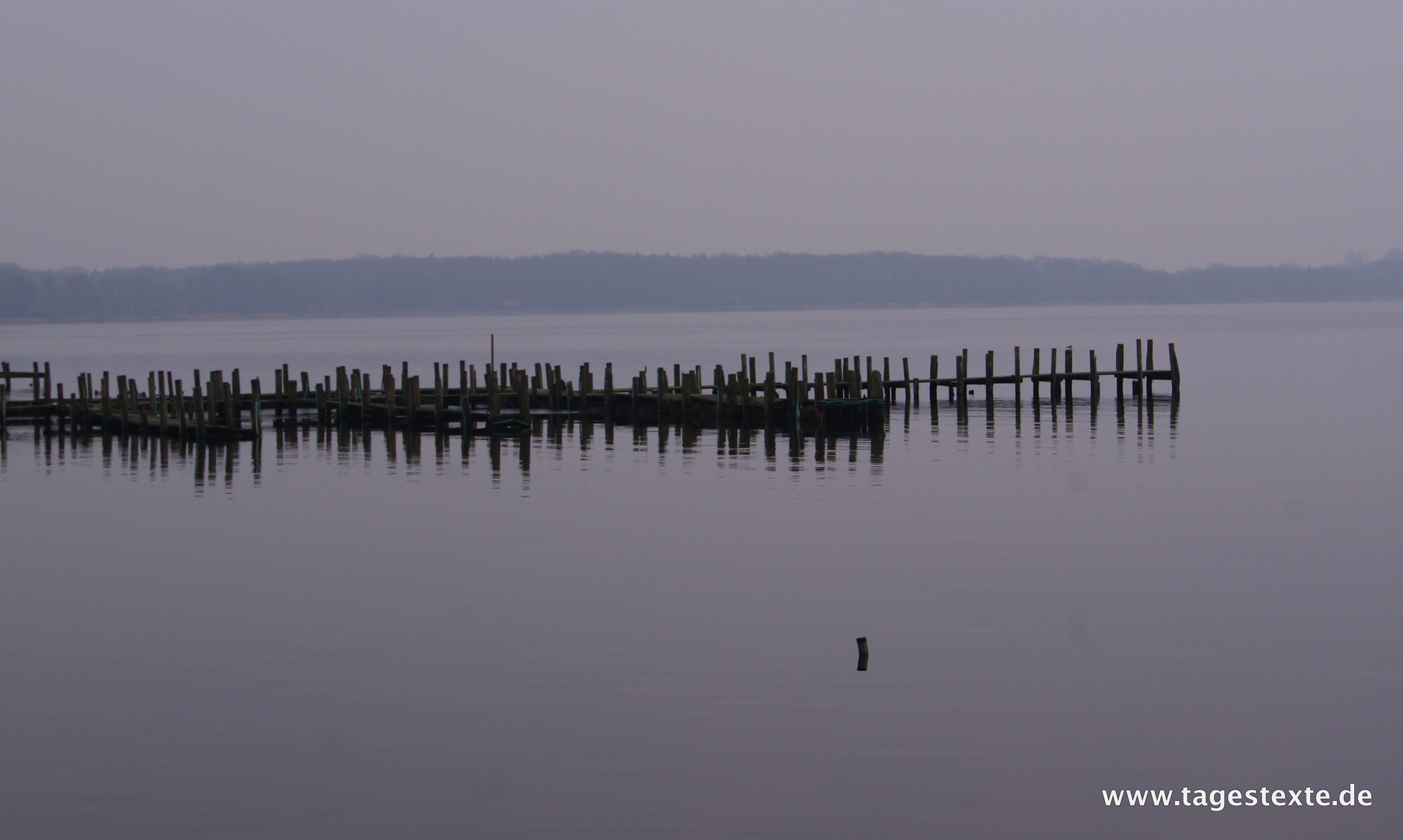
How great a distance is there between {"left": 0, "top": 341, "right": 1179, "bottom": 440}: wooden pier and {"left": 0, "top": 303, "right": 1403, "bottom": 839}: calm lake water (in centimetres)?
811

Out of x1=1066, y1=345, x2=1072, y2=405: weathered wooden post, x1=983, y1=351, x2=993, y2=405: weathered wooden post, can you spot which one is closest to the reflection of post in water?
x1=983, y1=351, x2=993, y2=405: weathered wooden post

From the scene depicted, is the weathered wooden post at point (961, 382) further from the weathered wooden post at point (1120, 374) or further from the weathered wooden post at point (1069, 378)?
the weathered wooden post at point (1120, 374)

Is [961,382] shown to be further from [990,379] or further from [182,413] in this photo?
[182,413]

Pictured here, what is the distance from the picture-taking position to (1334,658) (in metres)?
13.8

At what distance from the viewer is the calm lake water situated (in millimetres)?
10398

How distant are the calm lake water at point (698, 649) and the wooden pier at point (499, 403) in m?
8.11

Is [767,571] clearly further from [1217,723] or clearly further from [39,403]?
[39,403]

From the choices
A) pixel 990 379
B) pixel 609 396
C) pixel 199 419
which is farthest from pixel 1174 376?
pixel 199 419

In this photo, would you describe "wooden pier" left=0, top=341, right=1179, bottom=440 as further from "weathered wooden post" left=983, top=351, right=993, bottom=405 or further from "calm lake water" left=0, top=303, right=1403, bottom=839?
"calm lake water" left=0, top=303, right=1403, bottom=839

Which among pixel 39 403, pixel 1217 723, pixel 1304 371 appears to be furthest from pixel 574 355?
pixel 1217 723

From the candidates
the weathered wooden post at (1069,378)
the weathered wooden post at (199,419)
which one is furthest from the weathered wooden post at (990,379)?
the weathered wooden post at (199,419)

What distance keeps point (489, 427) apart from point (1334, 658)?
29.4 metres

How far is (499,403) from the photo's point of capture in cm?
4328

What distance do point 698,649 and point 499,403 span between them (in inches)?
1160
